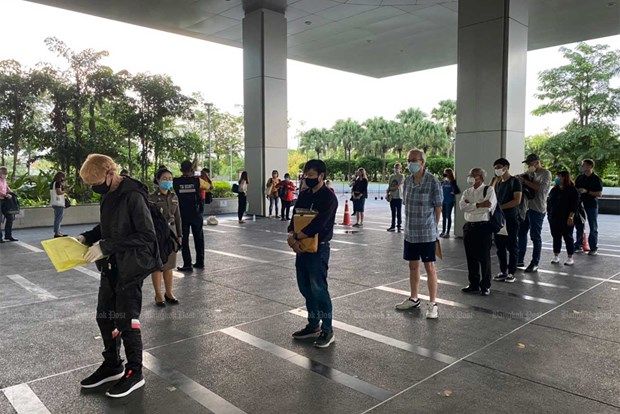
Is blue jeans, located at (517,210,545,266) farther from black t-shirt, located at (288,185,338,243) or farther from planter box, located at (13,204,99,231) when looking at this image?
planter box, located at (13,204,99,231)

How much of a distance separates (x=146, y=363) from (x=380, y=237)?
343 inches

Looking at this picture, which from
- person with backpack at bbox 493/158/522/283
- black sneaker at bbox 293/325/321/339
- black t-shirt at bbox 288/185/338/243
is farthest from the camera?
person with backpack at bbox 493/158/522/283

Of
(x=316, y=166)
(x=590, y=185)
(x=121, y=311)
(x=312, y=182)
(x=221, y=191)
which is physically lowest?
(x=121, y=311)

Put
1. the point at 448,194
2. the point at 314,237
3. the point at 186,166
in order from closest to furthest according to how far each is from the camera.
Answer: the point at 314,237 < the point at 186,166 < the point at 448,194

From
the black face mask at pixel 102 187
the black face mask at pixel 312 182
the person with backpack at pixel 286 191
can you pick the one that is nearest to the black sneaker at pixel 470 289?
the black face mask at pixel 312 182

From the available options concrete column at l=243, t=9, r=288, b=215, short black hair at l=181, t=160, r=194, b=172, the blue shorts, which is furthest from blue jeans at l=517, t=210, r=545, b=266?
concrete column at l=243, t=9, r=288, b=215

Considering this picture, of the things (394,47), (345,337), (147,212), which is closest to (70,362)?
(147,212)

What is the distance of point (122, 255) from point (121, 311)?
1.42ft

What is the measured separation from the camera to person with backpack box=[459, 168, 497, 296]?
255 inches

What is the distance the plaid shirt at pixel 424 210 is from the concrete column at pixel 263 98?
12.1 metres

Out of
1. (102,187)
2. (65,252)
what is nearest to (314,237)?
(102,187)

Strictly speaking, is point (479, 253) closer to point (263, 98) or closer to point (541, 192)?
point (541, 192)

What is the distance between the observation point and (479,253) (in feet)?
21.4

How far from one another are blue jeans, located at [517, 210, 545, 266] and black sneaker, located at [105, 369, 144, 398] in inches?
263
